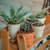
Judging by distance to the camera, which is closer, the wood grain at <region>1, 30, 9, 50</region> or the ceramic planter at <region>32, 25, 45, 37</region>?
the wood grain at <region>1, 30, 9, 50</region>

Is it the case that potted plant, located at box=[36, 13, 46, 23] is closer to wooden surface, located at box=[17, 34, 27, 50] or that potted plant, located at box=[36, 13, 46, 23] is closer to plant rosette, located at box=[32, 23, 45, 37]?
plant rosette, located at box=[32, 23, 45, 37]

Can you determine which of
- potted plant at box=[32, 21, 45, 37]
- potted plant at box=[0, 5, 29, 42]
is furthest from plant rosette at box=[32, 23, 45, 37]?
potted plant at box=[0, 5, 29, 42]

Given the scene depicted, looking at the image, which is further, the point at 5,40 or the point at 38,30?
the point at 38,30

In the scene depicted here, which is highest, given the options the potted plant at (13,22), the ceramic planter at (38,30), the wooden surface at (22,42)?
the potted plant at (13,22)

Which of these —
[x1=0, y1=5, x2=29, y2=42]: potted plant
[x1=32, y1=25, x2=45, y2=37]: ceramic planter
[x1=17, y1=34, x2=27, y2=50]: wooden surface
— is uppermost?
[x1=0, y1=5, x2=29, y2=42]: potted plant

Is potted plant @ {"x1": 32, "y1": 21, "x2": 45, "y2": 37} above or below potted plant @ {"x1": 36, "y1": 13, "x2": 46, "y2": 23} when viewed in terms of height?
below

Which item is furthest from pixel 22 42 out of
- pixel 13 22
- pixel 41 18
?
pixel 41 18

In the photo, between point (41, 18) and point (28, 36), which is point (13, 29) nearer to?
point (28, 36)

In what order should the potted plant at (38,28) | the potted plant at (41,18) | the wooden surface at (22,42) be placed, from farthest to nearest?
the potted plant at (41,18) → the potted plant at (38,28) → the wooden surface at (22,42)

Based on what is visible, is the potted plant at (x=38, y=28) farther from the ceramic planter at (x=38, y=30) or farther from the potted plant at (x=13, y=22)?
the potted plant at (x=13, y=22)

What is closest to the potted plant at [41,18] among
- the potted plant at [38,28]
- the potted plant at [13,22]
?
the potted plant at [38,28]

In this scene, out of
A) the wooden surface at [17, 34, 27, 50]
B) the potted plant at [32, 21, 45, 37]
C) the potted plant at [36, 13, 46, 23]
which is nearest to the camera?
the wooden surface at [17, 34, 27, 50]

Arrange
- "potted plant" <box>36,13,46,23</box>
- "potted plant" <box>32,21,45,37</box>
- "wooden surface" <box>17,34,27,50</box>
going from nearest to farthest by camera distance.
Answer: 1. "wooden surface" <box>17,34,27,50</box>
2. "potted plant" <box>32,21,45,37</box>
3. "potted plant" <box>36,13,46,23</box>

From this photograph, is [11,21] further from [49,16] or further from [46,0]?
[46,0]
